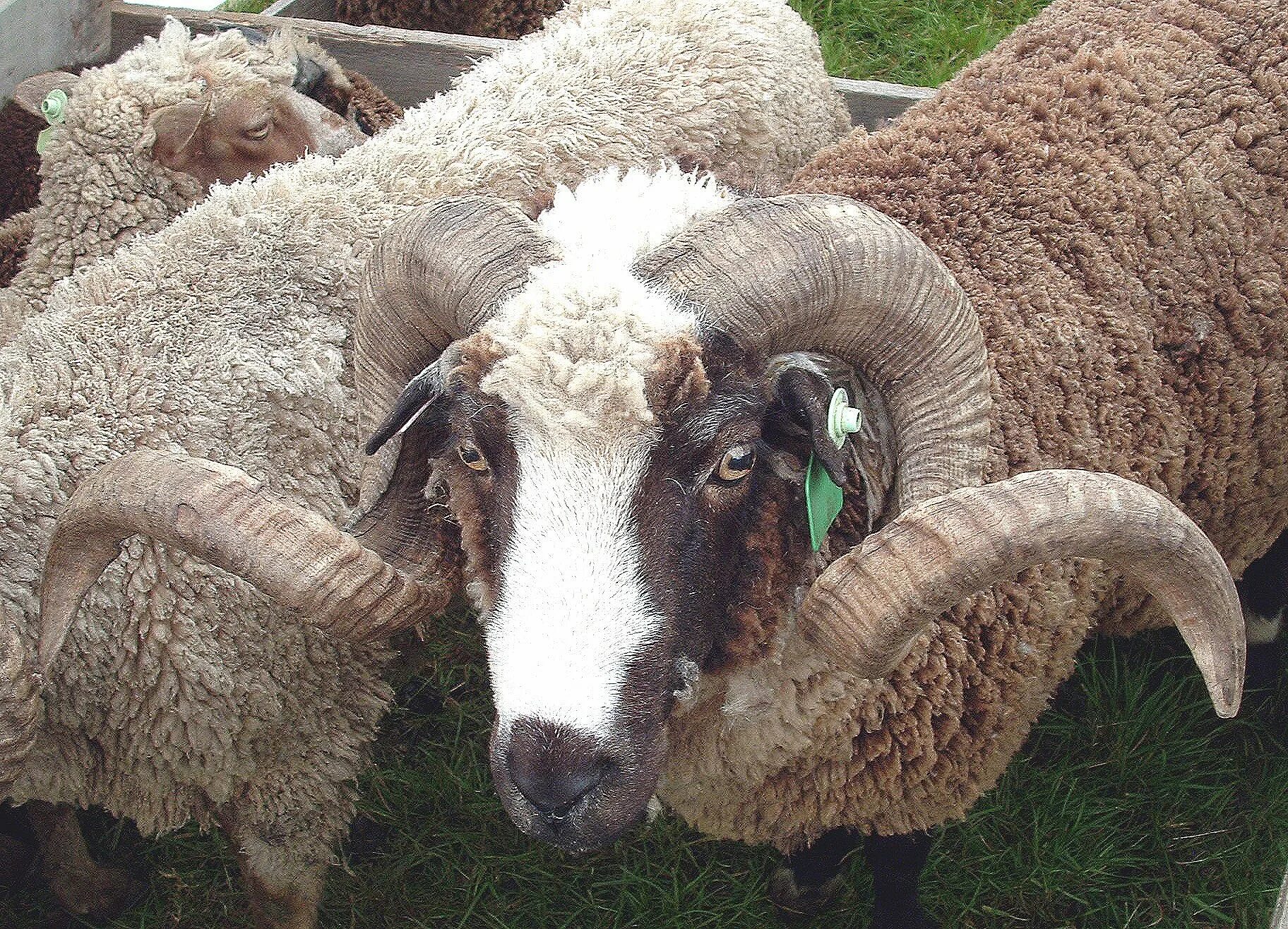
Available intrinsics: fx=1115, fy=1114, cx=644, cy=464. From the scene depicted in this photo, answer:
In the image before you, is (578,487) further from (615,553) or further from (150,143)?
(150,143)

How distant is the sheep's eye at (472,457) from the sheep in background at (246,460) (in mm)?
303

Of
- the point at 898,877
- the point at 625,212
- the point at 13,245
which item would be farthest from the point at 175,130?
the point at 898,877

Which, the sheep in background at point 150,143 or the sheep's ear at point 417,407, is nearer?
the sheep's ear at point 417,407

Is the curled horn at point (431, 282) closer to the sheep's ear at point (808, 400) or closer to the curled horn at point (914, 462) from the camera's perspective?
the curled horn at point (914, 462)

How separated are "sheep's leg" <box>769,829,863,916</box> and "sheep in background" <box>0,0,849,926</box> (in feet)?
4.47

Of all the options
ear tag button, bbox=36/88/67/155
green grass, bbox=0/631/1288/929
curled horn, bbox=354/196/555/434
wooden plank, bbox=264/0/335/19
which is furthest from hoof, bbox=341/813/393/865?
wooden plank, bbox=264/0/335/19

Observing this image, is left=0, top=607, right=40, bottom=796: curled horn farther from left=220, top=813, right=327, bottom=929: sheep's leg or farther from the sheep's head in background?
the sheep's head in background

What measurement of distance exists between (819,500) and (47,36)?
5.12 m

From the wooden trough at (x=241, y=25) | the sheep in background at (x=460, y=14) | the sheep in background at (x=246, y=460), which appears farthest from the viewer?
the sheep in background at (x=460, y=14)

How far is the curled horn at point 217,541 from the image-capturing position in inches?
86.7

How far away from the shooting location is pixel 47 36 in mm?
5500

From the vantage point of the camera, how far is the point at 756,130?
4.16 metres

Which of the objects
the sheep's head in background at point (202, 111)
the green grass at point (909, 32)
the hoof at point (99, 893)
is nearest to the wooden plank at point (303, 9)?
the sheep's head in background at point (202, 111)

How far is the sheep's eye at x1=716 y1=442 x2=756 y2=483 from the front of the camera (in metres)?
2.15
